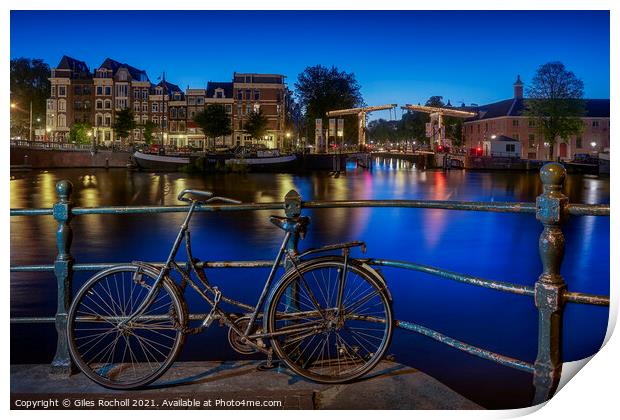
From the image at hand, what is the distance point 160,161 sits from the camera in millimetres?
46031

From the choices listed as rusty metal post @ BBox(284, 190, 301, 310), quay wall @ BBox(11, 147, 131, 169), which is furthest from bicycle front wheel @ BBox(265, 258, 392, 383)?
quay wall @ BBox(11, 147, 131, 169)

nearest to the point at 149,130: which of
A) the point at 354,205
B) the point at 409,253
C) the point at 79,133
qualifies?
the point at 79,133

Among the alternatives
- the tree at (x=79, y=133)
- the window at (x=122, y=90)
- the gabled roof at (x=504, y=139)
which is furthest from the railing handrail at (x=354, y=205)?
the gabled roof at (x=504, y=139)

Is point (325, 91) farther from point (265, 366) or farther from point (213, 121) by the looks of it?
point (265, 366)

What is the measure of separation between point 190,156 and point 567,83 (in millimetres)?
27586

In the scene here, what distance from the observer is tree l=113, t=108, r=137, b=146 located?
171 feet

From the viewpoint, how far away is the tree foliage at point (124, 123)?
52.2 m

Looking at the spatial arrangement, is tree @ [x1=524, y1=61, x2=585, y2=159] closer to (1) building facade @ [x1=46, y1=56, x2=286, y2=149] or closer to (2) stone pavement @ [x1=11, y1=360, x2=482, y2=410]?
(1) building facade @ [x1=46, y1=56, x2=286, y2=149]

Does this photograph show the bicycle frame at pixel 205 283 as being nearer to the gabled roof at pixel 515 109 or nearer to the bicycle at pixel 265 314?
the bicycle at pixel 265 314

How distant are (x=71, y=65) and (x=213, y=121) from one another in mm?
15599

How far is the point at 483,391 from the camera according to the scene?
564 cm

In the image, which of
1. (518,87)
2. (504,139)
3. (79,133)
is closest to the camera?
(79,133)

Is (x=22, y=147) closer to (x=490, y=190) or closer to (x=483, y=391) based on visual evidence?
(x=490, y=190)

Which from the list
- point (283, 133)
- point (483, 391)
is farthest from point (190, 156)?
point (483, 391)
